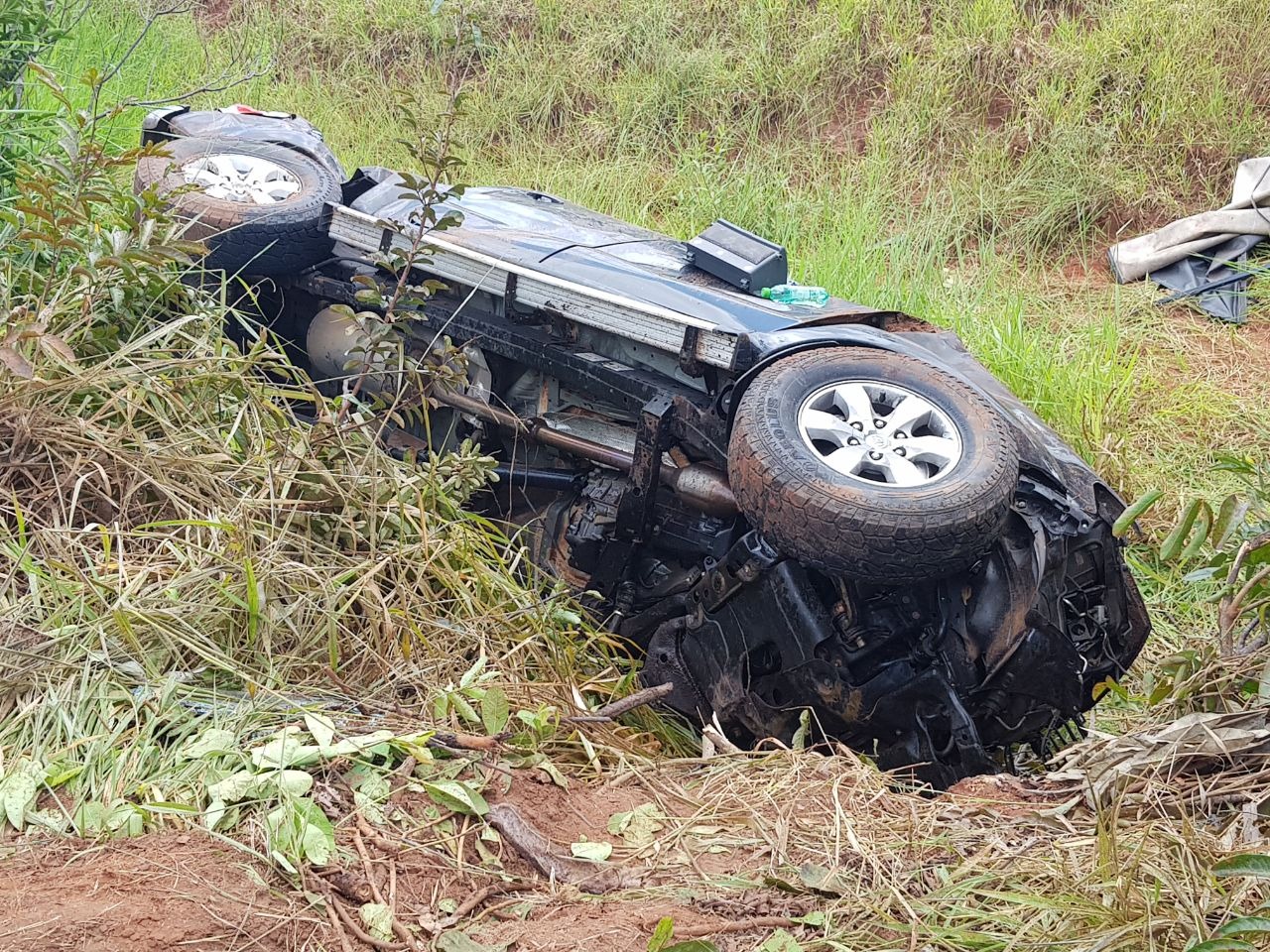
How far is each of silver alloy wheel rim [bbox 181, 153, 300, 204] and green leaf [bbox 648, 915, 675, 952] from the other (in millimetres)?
3442

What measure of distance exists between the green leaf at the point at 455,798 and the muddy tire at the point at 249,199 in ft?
8.19

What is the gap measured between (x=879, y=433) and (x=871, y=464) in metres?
0.11

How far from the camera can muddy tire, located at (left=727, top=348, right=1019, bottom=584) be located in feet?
9.93

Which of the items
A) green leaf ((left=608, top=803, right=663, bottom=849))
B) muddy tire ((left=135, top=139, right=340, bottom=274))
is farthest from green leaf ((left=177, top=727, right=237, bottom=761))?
muddy tire ((left=135, top=139, right=340, bottom=274))

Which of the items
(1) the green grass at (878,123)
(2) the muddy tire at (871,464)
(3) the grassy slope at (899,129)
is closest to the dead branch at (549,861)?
(2) the muddy tire at (871,464)

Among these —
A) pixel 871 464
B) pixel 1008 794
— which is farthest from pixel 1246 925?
pixel 871 464

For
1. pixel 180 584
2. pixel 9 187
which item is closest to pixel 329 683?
pixel 180 584

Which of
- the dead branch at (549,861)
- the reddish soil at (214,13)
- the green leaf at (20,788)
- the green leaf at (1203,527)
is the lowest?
the reddish soil at (214,13)

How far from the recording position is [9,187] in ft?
14.3

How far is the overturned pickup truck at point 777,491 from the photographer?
Result: 321cm

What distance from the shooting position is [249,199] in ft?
15.3

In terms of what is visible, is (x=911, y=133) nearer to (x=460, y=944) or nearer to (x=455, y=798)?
(x=455, y=798)

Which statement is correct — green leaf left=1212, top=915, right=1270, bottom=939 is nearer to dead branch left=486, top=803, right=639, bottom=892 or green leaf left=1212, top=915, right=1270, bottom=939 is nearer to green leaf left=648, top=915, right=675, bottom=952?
green leaf left=648, top=915, right=675, bottom=952

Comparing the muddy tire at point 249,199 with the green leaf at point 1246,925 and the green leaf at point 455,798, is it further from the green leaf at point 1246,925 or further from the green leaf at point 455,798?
the green leaf at point 1246,925
